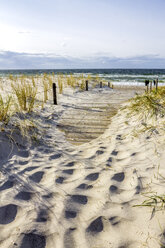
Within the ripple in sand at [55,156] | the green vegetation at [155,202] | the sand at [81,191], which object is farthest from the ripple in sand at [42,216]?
the ripple in sand at [55,156]

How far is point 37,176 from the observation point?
2.13 metres

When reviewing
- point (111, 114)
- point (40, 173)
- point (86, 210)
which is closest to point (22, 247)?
point (86, 210)

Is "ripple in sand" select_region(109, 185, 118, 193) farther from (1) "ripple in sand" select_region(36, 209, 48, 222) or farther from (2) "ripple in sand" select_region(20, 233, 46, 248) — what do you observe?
(2) "ripple in sand" select_region(20, 233, 46, 248)

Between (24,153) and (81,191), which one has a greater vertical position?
(24,153)

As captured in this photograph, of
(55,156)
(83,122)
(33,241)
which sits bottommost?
(33,241)

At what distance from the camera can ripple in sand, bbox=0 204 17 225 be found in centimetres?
151

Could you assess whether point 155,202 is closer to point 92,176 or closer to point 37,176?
point 92,176

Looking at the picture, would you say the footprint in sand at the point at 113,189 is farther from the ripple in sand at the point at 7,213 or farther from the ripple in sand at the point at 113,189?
the ripple in sand at the point at 7,213

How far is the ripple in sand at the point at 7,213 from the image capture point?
1515 mm

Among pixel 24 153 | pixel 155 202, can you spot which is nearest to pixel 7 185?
pixel 24 153

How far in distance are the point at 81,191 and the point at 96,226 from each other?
45cm

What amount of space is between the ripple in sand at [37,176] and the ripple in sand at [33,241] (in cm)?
72

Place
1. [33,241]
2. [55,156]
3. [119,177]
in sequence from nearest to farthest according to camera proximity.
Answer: [33,241] < [119,177] < [55,156]

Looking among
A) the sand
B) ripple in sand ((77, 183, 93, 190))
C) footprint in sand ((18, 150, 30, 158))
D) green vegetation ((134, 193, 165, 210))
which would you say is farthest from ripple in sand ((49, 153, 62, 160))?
green vegetation ((134, 193, 165, 210))
